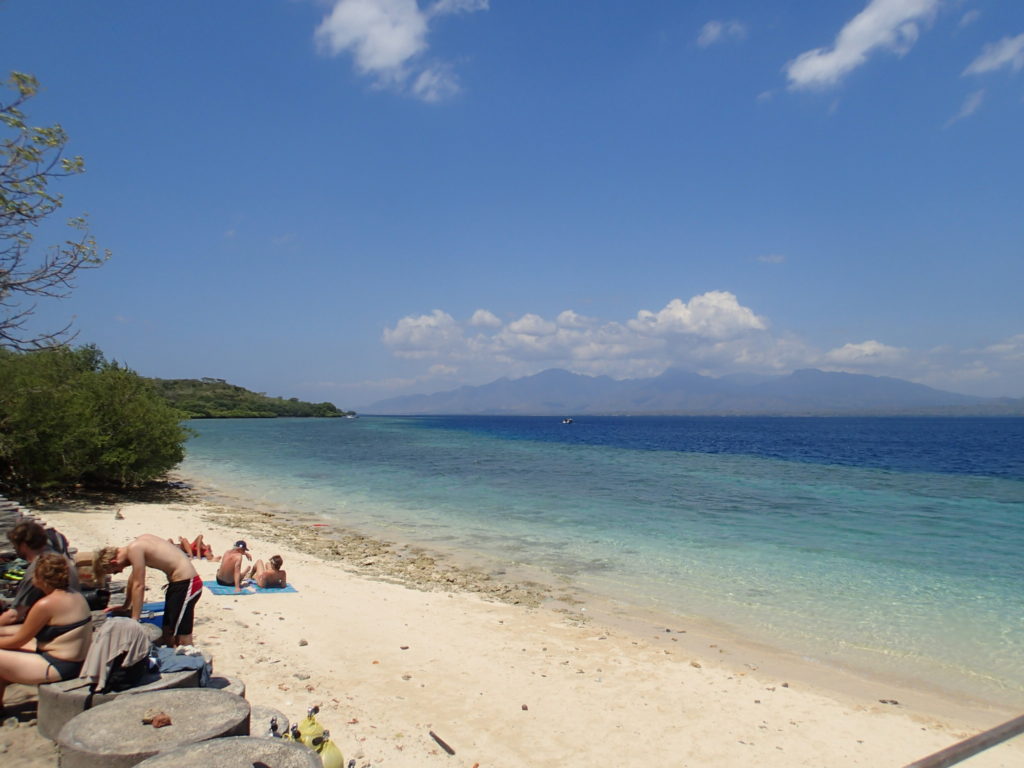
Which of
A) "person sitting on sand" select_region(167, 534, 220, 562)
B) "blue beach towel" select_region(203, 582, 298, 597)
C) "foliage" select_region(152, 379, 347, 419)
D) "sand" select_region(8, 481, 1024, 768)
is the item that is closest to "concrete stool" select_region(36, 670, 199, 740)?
"sand" select_region(8, 481, 1024, 768)

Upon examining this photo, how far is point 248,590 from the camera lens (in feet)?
31.5

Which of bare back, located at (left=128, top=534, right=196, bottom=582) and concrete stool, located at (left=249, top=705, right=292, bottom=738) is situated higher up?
bare back, located at (left=128, top=534, right=196, bottom=582)

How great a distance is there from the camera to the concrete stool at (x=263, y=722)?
15.0 ft

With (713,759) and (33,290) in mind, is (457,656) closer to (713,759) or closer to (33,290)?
(713,759)

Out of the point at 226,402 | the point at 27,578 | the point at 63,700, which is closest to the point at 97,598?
the point at 27,578

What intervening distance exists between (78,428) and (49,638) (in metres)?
16.2

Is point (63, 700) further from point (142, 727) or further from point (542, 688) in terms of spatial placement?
point (542, 688)

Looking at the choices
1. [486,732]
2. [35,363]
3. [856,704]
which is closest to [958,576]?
[856,704]

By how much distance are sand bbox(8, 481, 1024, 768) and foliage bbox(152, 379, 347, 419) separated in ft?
386

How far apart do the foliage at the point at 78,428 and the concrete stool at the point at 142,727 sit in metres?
14.9

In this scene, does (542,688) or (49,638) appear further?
(542,688)

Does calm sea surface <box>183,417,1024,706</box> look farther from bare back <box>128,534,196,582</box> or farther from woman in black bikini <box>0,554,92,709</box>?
woman in black bikini <box>0,554,92,709</box>

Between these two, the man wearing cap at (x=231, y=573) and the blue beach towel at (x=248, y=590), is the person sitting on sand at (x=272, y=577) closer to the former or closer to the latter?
the blue beach towel at (x=248, y=590)

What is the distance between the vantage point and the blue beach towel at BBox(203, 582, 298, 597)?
368 inches
